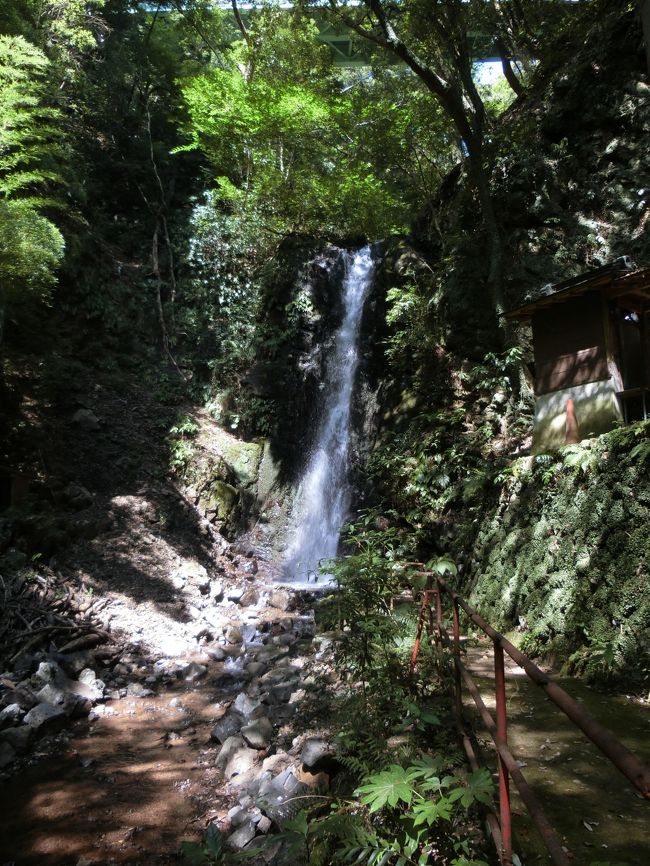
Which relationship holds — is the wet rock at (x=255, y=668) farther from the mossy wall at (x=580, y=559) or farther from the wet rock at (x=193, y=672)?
the mossy wall at (x=580, y=559)

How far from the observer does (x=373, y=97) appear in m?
14.9

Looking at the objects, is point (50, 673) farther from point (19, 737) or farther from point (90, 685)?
point (19, 737)

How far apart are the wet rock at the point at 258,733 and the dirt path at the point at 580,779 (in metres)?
2.06

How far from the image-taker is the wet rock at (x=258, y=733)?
182 inches

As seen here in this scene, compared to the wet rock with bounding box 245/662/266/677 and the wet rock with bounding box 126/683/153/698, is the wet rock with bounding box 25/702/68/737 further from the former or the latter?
the wet rock with bounding box 245/662/266/677

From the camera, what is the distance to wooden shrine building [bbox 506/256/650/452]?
24.1 feet

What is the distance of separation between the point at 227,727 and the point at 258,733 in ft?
1.80

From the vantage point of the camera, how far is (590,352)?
7.70 m

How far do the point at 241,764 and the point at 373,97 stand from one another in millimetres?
16863

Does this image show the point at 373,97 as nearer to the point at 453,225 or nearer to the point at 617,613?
the point at 453,225

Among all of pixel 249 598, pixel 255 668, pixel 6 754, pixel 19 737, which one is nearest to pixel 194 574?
pixel 249 598

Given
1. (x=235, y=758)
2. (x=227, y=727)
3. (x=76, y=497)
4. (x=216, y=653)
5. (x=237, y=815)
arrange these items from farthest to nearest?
(x=76, y=497), (x=216, y=653), (x=227, y=727), (x=235, y=758), (x=237, y=815)

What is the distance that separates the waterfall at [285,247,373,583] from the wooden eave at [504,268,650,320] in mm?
6479

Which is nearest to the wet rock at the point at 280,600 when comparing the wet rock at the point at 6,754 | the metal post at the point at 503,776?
the wet rock at the point at 6,754
